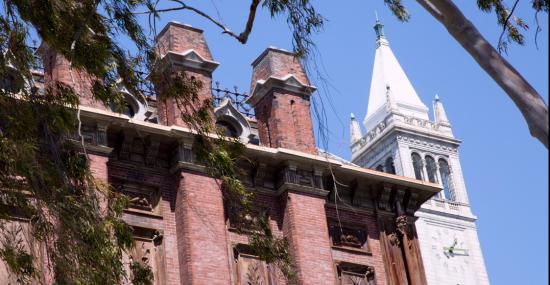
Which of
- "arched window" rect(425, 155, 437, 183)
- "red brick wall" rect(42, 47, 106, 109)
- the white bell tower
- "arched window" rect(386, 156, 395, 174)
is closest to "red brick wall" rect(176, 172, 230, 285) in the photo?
"red brick wall" rect(42, 47, 106, 109)

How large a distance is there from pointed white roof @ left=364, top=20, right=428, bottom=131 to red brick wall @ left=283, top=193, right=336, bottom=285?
219 ft

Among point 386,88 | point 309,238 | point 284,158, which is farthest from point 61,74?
point 386,88

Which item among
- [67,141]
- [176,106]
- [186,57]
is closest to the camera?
[67,141]

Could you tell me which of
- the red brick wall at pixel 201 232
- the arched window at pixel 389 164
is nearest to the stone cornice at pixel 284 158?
the red brick wall at pixel 201 232

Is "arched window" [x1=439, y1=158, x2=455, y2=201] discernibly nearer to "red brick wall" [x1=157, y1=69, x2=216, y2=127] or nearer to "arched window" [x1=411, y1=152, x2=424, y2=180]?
"arched window" [x1=411, y1=152, x2=424, y2=180]

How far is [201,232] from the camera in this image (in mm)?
28000

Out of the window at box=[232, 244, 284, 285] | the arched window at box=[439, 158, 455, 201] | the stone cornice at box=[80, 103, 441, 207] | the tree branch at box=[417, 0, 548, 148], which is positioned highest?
the arched window at box=[439, 158, 455, 201]

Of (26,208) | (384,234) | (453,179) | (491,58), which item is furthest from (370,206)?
(453,179)

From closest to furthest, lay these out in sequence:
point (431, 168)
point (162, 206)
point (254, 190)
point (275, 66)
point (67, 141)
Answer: point (67, 141) < point (162, 206) < point (254, 190) < point (275, 66) < point (431, 168)

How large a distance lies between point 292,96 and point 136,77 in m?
10.2

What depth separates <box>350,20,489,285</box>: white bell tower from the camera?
293 feet

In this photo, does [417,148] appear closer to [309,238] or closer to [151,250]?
[309,238]

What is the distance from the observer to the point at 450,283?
83688mm

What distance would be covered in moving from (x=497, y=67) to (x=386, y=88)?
8386 cm
